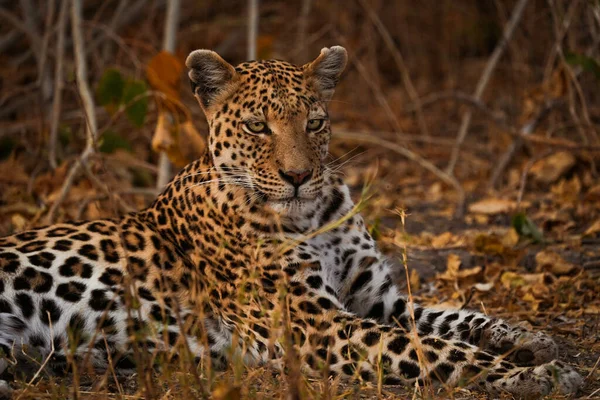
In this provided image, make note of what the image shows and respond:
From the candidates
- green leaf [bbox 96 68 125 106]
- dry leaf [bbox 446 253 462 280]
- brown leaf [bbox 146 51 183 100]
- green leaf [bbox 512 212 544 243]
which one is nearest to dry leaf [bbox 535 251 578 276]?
green leaf [bbox 512 212 544 243]

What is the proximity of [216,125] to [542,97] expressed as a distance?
4.89 meters

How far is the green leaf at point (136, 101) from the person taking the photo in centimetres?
762

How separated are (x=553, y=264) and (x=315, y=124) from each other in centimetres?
248

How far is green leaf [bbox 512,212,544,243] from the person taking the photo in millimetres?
7379

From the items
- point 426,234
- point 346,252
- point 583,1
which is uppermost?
point 583,1

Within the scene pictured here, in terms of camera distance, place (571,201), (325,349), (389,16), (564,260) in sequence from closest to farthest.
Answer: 1. (325,349)
2. (564,260)
3. (571,201)
4. (389,16)

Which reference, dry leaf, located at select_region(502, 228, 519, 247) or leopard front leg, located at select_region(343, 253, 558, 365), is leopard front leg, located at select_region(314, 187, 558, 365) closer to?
leopard front leg, located at select_region(343, 253, 558, 365)

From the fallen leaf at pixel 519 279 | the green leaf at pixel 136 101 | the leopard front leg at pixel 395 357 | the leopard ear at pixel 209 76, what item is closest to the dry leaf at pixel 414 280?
the fallen leaf at pixel 519 279

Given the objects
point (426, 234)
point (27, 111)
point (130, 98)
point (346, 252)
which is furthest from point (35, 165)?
point (346, 252)

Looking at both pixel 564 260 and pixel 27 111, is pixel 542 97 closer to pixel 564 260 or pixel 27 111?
pixel 564 260

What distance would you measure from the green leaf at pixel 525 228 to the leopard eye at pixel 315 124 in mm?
2570

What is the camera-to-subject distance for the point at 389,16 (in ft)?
44.9

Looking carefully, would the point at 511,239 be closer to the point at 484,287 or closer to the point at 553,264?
the point at 553,264

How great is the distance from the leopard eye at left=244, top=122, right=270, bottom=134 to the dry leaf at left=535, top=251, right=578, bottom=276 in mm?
2697
